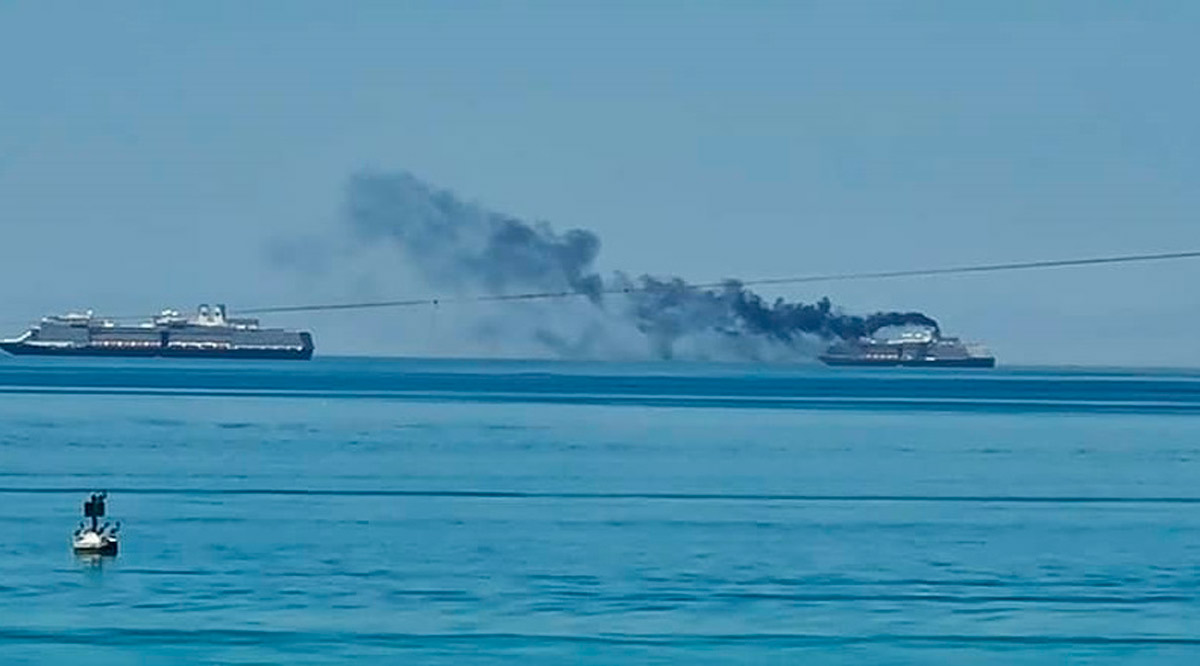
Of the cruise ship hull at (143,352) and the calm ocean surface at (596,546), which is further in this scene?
the cruise ship hull at (143,352)

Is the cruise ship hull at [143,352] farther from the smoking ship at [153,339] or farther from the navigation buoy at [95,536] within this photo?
the navigation buoy at [95,536]

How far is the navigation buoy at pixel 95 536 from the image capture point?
29.5 metres

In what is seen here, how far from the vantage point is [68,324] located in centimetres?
17238

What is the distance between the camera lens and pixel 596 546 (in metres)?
31.9

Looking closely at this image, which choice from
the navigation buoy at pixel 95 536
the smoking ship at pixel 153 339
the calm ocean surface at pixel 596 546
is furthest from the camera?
the smoking ship at pixel 153 339

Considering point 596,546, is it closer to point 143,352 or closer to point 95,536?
point 95,536

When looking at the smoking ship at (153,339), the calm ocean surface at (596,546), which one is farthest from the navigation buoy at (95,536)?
the smoking ship at (153,339)

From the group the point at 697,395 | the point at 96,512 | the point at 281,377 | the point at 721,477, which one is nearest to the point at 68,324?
the point at 281,377

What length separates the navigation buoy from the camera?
29.5 metres

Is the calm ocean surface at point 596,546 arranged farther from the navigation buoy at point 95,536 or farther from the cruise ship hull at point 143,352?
the cruise ship hull at point 143,352

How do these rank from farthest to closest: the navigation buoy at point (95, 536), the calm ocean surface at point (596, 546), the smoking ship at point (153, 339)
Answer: the smoking ship at point (153, 339) → the navigation buoy at point (95, 536) → the calm ocean surface at point (596, 546)

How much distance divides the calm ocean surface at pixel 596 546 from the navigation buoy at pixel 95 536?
0.86 feet

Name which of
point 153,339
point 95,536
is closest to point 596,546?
point 95,536

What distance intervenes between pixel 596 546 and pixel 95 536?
18.6 ft
